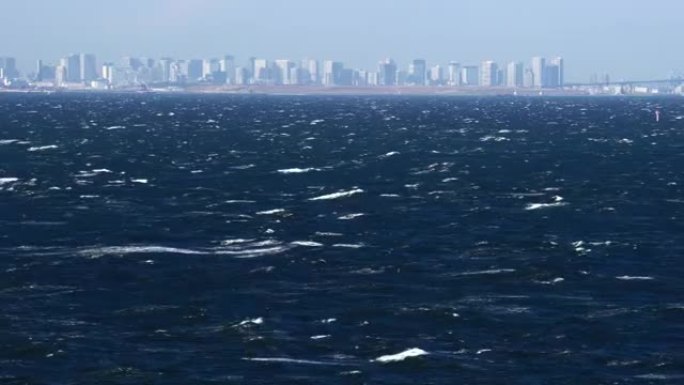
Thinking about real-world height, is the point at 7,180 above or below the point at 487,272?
above

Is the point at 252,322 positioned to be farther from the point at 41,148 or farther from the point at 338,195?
the point at 41,148

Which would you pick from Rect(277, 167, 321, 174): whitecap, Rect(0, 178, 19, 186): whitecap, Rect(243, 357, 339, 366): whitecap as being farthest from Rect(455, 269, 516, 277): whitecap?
Rect(277, 167, 321, 174): whitecap

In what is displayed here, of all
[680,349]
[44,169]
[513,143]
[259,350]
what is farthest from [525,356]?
[513,143]

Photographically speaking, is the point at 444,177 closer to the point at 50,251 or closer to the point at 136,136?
the point at 50,251

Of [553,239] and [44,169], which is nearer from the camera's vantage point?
[553,239]

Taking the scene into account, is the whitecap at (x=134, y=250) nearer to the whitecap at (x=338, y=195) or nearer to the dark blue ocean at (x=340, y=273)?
the dark blue ocean at (x=340, y=273)

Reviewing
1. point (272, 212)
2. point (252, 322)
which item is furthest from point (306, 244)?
point (252, 322)

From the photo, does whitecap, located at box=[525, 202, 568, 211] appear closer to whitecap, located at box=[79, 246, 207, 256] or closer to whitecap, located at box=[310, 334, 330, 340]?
whitecap, located at box=[79, 246, 207, 256]
